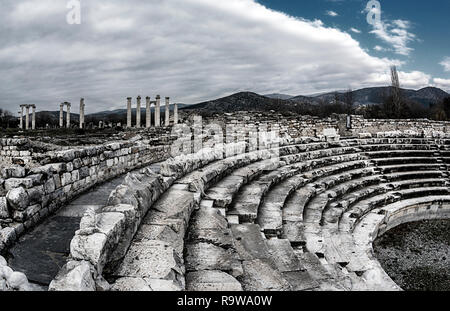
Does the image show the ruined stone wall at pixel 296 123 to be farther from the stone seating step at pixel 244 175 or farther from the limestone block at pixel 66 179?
the limestone block at pixel 66 179

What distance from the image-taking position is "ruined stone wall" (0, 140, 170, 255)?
349 centimetres

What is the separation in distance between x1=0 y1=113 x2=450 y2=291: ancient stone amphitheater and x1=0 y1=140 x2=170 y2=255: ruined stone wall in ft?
0.06

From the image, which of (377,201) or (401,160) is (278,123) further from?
(377,201)

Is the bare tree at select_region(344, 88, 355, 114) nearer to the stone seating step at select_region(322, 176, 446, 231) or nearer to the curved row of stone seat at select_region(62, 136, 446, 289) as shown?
the stone seating step at select_region(322, 176, 446, 231)

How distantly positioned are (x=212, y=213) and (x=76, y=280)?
218 cm

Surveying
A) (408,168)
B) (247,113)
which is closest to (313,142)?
(408,168)

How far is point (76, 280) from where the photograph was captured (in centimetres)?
186

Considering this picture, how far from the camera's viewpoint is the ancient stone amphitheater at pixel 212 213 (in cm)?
242

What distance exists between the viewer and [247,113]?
13875mm

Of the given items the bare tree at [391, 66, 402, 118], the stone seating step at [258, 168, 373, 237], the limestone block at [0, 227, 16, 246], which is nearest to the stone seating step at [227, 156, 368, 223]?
the stone seating step at [258, 168, 373, 237]

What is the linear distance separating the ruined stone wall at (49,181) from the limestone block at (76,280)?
→ 1.66 meters

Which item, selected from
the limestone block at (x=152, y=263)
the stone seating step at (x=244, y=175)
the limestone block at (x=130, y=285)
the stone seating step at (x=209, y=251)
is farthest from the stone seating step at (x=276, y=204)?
the limestone block at (x=130, y=285)

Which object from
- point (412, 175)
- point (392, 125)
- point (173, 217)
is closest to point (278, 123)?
point (412, 175)
